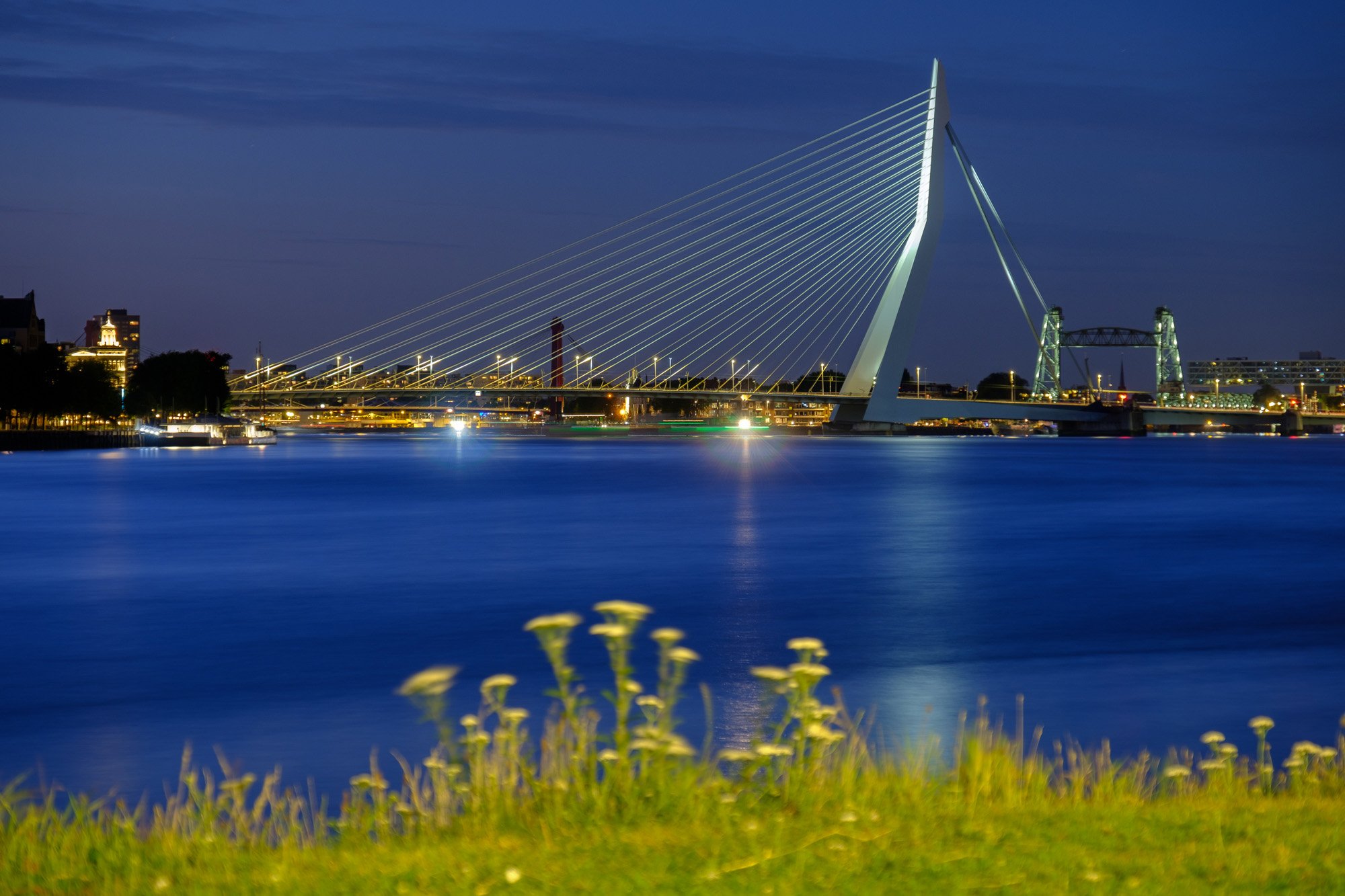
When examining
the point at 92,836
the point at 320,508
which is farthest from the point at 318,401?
the point at 92,836

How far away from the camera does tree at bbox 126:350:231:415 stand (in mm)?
138250

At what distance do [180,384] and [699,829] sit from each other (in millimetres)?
140569

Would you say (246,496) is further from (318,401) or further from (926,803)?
(318,401)

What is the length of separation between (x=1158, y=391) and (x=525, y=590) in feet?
577

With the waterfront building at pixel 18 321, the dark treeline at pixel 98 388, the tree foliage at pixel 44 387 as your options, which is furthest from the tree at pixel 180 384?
the waterfront building at pixel 18 321

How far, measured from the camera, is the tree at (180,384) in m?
138

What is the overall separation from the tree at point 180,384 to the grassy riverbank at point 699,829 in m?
138

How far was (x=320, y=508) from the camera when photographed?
143 feet

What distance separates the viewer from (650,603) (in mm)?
21594

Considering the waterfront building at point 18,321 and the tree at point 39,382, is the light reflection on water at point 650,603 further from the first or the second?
the waterfront building at point 18,321

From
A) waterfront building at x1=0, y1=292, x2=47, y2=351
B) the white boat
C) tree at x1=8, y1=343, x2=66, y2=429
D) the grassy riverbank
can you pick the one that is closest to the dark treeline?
tree at x1=8, y1=343, x2=66, y2=429

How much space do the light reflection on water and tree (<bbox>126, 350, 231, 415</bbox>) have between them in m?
87.4

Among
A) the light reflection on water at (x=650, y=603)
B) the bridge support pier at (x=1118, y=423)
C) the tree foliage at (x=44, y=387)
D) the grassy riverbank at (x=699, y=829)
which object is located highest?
the tree foliage at (x=44, y=387)

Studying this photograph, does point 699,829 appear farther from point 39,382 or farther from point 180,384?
point 180,384
